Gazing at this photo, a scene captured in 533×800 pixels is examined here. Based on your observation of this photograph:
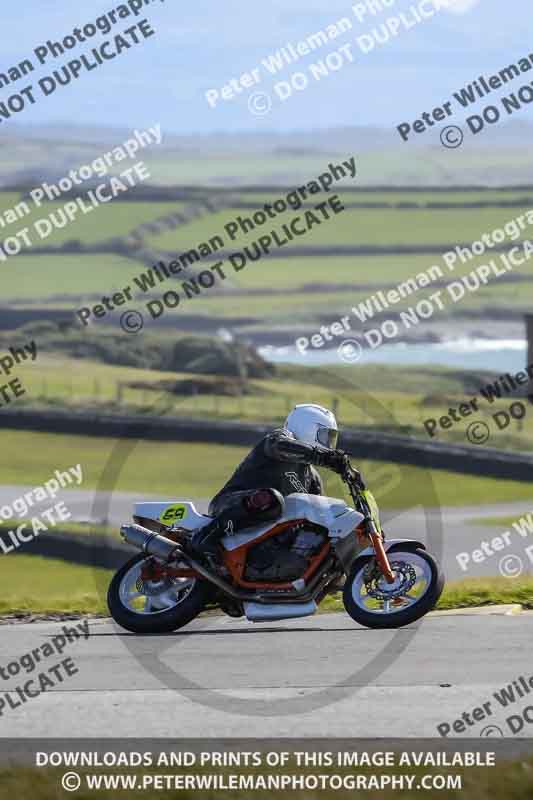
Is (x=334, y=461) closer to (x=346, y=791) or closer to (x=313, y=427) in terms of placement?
(x=313, y=427)

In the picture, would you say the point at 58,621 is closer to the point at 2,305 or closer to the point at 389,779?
the point at 389,779

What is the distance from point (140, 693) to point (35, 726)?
37.5 inches

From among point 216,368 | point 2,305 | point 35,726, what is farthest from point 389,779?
point 2,305

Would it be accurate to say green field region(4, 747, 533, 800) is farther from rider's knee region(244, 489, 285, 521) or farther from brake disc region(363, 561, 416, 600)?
rider's knee region(244, 489, 285, 521)

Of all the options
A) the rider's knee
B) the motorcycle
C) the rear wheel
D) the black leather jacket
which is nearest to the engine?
the motorcycle

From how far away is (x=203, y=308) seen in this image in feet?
613

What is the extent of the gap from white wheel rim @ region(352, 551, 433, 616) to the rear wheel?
1.20m

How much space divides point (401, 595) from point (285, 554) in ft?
3.08

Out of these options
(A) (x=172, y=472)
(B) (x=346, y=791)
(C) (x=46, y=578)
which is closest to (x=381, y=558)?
(B) (x=346, y=791)

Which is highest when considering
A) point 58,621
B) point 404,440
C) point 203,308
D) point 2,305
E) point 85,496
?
point 58,621

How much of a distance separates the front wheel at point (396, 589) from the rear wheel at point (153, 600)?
3.92ft

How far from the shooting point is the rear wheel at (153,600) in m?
12.2

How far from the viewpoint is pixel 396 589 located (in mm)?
11781

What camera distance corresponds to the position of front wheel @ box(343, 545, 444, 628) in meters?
11.7
